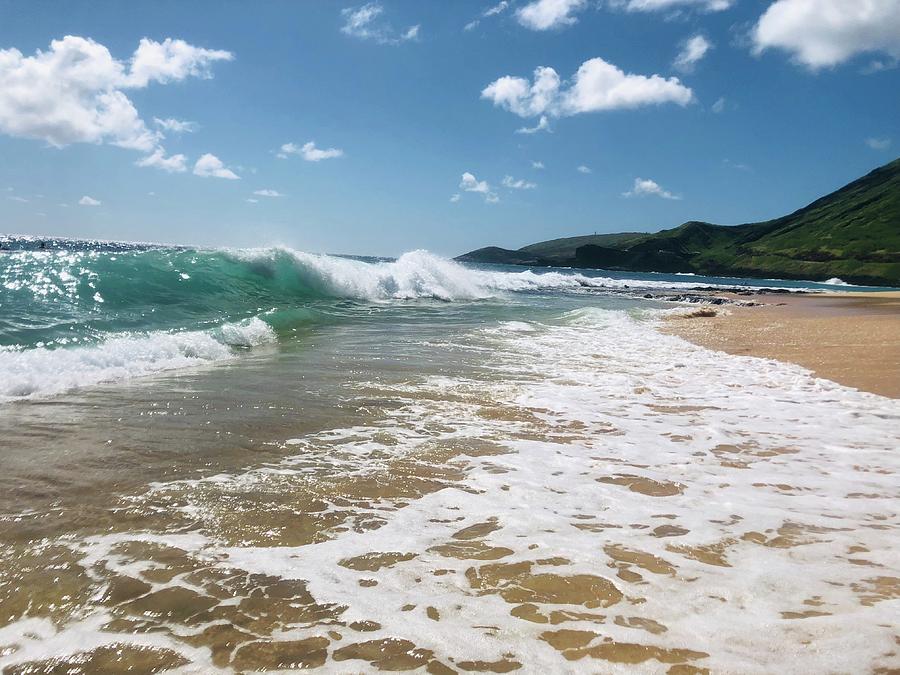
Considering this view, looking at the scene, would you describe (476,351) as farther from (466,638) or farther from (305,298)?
(305,298)

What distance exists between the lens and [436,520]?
3500 millimetres

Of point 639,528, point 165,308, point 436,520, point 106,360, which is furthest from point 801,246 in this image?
point 436,520

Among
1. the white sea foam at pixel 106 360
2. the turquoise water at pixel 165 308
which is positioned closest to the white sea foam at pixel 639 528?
the white sea foam at pixel 106 360

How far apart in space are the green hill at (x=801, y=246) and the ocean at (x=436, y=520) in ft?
397

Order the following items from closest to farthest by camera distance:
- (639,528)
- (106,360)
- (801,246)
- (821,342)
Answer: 1. (639,528)
2. (106,360)
3. (821,342)
4. (801,246)

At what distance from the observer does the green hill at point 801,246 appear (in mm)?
116312

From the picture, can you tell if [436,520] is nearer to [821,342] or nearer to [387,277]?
[821,342]


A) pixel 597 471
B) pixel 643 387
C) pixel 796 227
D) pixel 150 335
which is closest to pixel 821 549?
pixel 597 471

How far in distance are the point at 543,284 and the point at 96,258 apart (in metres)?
39.6

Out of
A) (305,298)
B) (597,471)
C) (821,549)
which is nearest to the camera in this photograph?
(821,549)

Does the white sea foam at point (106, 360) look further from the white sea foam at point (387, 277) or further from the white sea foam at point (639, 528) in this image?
the white sea foam at point (387, 277)

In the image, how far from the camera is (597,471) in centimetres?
443

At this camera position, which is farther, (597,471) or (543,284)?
(543,284)

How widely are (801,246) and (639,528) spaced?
162349 millimetres
